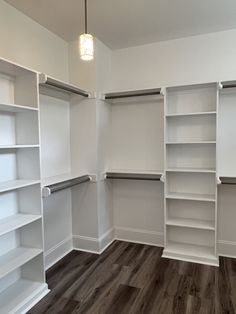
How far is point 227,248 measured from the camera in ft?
10.2

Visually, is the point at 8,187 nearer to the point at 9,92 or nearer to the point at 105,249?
the point at 9,92

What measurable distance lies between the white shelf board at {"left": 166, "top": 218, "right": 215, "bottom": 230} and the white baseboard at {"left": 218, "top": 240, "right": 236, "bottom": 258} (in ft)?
1.00

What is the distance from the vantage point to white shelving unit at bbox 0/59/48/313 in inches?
89.0

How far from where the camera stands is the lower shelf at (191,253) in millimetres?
2914

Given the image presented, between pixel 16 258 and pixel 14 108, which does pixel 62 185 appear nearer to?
pixel 16 258

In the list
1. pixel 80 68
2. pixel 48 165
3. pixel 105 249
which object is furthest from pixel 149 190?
pixel 80 68

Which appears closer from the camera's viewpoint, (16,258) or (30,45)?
(16,258)

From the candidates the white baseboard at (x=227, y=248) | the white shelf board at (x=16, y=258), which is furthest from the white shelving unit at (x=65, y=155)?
the white baseboard at (x=227, y=248)

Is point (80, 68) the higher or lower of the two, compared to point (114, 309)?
higher

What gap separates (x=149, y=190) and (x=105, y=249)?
3.20 ft

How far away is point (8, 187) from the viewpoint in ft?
6.59

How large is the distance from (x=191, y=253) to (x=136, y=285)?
855 mm

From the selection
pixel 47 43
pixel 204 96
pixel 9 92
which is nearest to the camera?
pixel 9 92

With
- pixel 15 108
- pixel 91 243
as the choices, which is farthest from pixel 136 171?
pixel 15 108
